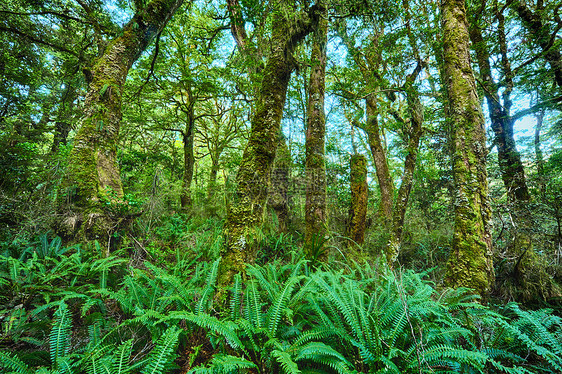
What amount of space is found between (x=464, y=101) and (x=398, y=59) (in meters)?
4.08

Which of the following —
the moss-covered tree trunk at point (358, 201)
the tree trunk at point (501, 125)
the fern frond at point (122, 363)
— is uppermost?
the tree trunk at point (501, 125)

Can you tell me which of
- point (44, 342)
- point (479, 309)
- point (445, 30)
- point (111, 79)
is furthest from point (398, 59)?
point (44, 342)

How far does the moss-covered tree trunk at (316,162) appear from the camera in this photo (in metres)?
3.88

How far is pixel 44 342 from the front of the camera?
1791mm

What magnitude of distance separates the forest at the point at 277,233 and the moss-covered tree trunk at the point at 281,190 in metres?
0.08

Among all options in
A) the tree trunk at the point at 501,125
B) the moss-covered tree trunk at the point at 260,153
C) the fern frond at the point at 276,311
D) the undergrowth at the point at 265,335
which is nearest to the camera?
the undergrowth at the point at 265,335

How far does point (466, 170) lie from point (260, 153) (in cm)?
289

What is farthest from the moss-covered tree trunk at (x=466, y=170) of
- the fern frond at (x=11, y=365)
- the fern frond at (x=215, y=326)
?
the fern frond at (x=11, y=365)

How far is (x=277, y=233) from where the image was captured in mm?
5711

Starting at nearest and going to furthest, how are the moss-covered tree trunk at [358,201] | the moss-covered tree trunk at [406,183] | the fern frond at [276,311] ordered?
1. the fern frond at [276,311]
2. the moss-covered tree trunk at [406,183]
3. the moss-covered tree trunk at [358,201]

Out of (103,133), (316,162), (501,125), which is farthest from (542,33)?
(103,133)

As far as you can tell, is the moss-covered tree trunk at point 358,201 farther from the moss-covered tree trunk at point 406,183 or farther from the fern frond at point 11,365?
the fern frond at point 11,365

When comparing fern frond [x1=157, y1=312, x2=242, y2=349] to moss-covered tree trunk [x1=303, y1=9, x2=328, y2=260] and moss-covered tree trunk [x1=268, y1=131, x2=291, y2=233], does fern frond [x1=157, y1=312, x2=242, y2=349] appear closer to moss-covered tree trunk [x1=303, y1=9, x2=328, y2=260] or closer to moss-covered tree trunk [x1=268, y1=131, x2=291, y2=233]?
moss-covered tree trunk [x1=303, y1=9, x2=328, y2=260]

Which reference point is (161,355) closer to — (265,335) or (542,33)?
(265,335)
